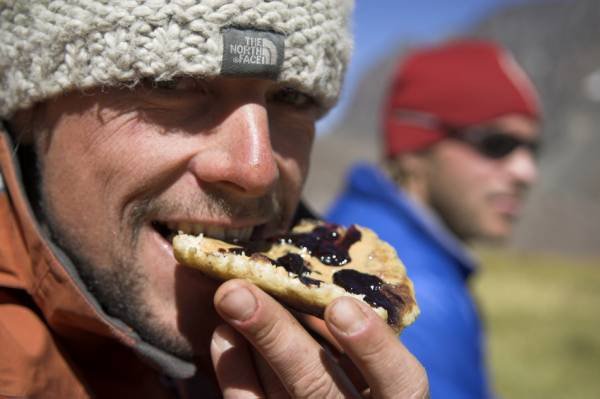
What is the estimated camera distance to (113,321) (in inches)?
90.0

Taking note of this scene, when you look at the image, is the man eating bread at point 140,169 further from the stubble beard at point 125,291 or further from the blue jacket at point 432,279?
the blue jacket at point 432,279

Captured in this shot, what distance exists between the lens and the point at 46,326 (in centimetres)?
237

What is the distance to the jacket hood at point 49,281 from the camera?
223 centimetres

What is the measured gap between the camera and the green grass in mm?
10617

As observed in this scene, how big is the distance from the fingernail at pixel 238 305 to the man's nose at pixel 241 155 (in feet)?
1.53

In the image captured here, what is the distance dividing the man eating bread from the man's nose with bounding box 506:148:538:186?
3.67 m

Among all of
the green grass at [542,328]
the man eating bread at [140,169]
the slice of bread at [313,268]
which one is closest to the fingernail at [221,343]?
the man eating bread at [140,169]

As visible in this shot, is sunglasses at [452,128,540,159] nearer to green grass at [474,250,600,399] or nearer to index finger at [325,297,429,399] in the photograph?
index finger at [325,297,429,399]

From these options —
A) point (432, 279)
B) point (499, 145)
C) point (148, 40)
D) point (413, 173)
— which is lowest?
point (432, 279)

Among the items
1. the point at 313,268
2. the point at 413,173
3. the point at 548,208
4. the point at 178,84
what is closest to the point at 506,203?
the point at 413,173

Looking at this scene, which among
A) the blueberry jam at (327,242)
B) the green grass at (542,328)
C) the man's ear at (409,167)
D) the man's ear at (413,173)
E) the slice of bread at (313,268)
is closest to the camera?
the slice of bread at (313,268)

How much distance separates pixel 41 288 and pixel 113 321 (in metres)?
0.27

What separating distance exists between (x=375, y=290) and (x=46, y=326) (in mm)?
1163

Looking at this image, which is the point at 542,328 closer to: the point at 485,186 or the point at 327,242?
the point at 485,186
